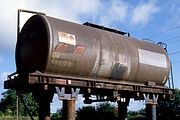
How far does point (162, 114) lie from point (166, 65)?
1146 cm

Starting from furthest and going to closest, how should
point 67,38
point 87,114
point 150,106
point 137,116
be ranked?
point 137,116, point 87,114, point 150,106, point 67,38

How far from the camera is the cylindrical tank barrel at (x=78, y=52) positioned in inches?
555

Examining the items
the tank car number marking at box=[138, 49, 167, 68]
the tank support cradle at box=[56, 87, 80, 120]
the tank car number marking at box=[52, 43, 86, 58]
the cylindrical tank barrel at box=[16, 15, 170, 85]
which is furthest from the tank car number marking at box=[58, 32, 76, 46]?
the tank car number marking at box=[138, 49, 167, 68]

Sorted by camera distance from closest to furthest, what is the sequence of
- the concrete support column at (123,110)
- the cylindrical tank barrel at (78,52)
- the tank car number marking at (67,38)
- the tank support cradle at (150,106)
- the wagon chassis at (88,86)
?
the wagon chassis at (88,86), the cylindrical tank barrel at (78,52), the tank car number marking at (67,38), the tank support cradle at (150,106), the concrete support column at (123,110)

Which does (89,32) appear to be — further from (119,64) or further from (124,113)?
(124,113)

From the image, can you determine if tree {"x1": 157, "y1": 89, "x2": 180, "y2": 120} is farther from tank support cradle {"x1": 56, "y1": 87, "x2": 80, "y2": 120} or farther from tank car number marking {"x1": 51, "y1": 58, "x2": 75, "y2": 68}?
tank car number marking {"x1": 51, "y1": 58, "x2": 75, "y2": 68}

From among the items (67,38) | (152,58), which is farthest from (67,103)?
(152,58)

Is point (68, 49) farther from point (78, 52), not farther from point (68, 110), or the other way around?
point (68, 110)

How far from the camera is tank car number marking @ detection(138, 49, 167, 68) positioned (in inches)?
709

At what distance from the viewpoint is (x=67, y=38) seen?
47.3 feet

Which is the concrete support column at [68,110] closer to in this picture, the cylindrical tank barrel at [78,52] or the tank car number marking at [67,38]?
the cylindrical tank barrel at [78,52]

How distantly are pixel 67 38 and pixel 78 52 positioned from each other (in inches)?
30.2

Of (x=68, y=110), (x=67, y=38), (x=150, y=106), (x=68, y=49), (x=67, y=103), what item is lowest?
(x=150, y=106)

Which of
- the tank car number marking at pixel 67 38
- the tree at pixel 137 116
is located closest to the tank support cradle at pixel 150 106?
the tank car number marking at pixel 67 38
